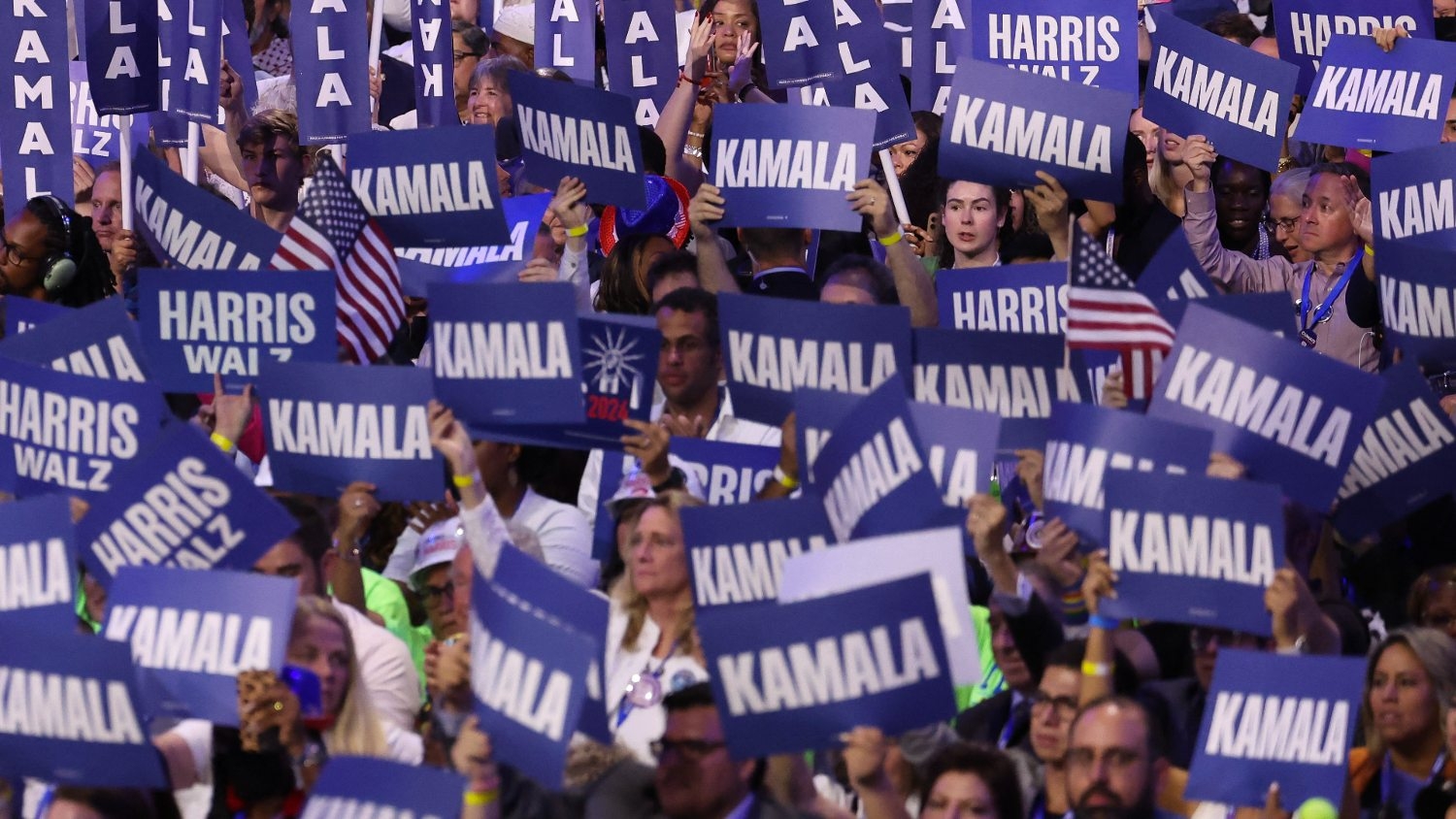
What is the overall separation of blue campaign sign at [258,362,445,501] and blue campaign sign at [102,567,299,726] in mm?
1183

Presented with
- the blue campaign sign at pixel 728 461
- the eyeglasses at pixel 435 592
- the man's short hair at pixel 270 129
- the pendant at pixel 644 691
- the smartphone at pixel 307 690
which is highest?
the man's short hair at pixel 270 129

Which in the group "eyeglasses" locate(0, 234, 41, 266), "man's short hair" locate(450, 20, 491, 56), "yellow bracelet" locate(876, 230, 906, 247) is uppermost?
→ "man's short hair" locate(450, 20, 491, 56)

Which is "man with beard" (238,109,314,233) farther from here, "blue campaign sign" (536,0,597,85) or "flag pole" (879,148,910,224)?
"flag pole" (879,148,910,224)

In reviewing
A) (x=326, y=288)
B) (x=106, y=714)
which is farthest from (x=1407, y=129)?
(x=106, y=714)

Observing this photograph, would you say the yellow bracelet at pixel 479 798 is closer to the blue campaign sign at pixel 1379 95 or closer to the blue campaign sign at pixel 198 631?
the blue campaign sign at pixel 198 631

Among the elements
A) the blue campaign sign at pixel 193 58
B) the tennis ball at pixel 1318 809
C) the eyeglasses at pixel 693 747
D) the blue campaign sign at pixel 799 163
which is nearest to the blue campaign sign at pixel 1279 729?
the tennis ball at pixel 1318 809

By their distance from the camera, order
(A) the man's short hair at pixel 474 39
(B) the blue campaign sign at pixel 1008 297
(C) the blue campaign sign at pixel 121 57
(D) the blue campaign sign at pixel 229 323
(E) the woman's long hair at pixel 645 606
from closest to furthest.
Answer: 1. (E) the woman's long hair at pixel 645 606
2. (D) the blue campaign sign at pixel 229 323
3. (B) the blue campaign sign at pixel 1008 297
4. (C) the blue campaign sign at pixel 121 57
5. (A) the man's short hair at pixel 474 39

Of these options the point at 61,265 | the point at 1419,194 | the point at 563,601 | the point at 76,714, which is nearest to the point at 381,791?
the point at 563,601

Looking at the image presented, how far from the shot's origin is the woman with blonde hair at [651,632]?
737cm

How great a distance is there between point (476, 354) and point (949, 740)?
1.89 metres

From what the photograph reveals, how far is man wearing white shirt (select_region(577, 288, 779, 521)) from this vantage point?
8.93 metres

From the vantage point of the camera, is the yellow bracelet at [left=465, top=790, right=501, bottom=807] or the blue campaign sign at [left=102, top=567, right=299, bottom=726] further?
the blue campaign sign at [left=102, top=567, right=299, bottom=726]

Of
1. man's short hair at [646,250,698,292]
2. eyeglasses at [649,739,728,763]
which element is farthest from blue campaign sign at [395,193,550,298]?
eyeglasses at [649,739,728,763]

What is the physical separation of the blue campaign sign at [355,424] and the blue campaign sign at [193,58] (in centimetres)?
357
